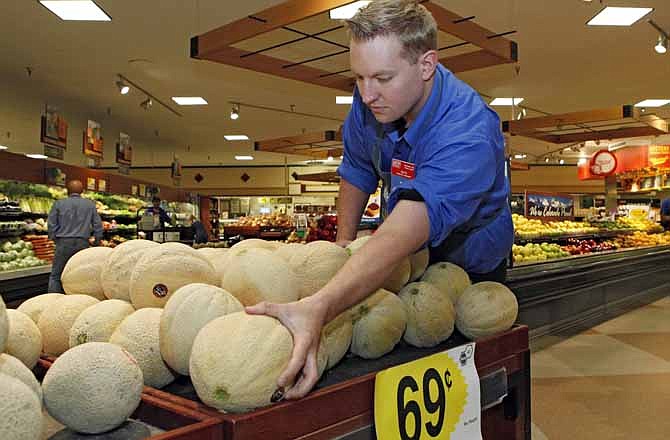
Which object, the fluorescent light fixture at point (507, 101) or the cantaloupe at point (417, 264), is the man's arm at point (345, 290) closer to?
the cantaloupe at point (417, 264)

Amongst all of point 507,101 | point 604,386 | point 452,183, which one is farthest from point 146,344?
point 507,101

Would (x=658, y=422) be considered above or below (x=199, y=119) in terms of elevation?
below

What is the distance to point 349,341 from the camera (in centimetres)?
125

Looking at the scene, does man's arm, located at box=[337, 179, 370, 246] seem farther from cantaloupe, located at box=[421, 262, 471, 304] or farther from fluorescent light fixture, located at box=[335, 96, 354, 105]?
fluorescent light fixture, located at box=[335, 96, 354, 105]

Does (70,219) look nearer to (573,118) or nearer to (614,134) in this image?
(573,118)

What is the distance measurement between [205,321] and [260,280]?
174mm

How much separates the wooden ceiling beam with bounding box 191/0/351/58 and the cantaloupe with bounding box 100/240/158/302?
10.4 ft

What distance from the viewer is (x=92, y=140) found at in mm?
11219

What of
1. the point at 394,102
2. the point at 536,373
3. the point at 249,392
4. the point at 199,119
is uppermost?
the point at 199,119

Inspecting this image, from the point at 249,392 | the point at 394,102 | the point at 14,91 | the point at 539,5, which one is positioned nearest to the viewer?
the point at 249,392

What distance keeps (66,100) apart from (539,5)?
8837mm

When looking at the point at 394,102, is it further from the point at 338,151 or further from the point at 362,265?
the point at 338,151

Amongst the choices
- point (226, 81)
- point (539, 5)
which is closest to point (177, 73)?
point (226, 81)

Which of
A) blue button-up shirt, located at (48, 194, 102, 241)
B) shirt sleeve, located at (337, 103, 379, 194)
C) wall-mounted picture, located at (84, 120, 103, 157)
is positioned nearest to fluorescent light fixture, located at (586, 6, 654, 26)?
shirt sleeve, located at (337, 103, 379, 194)
